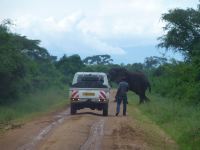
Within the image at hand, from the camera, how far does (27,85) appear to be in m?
46.9

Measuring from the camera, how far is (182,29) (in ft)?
160

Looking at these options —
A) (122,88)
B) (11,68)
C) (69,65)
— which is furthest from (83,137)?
(69,65)

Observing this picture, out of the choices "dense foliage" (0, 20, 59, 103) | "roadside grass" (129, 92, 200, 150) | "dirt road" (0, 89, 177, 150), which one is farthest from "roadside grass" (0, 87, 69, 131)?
"dirt road" (0, 89, 177, 150)

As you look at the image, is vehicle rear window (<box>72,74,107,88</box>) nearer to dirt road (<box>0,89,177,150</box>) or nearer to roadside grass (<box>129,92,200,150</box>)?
roadside grass (<box>129,92,200,150</box>)

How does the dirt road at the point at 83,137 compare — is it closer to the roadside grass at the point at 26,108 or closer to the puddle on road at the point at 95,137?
the puddle on road at the point at 95,137

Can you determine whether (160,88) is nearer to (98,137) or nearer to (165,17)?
(165,17)

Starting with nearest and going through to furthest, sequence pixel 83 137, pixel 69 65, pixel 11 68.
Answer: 1. pixel 83 137
2. pixel 11 68
3. pixel 69 65

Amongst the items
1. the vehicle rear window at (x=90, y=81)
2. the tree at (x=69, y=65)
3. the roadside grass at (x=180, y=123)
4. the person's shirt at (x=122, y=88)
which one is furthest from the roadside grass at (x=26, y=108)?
the tree at (x=69, y=65)

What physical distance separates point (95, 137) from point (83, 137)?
405 millimetres

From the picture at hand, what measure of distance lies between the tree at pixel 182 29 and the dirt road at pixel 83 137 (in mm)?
25412

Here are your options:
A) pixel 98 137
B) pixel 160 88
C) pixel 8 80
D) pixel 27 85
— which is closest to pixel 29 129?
pixel 98 137

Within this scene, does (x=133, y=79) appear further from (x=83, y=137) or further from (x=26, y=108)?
(x=83, y=137)

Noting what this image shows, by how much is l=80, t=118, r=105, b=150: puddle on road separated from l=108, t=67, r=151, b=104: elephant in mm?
16607

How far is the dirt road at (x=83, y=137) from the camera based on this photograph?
16.4 m
